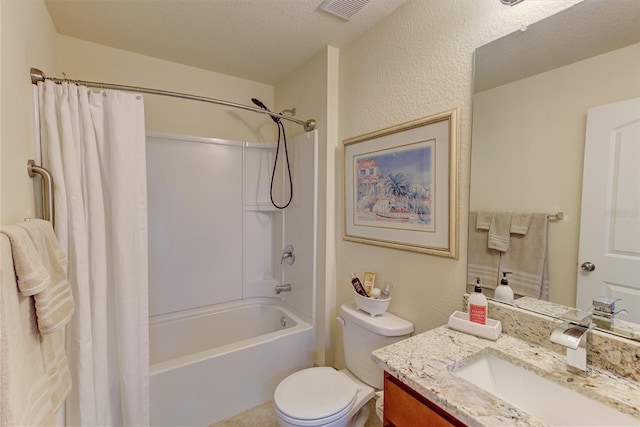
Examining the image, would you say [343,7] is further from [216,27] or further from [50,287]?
[50,287]

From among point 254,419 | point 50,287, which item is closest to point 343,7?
point 50,287

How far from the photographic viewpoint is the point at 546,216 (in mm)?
1023

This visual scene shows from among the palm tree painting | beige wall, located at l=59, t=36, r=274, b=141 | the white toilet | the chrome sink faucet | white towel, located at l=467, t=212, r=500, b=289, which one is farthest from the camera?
beige wall, located at l=59, t=36, r=274, b=141

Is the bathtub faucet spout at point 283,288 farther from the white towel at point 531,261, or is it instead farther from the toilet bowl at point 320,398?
the white towel at point 531,261

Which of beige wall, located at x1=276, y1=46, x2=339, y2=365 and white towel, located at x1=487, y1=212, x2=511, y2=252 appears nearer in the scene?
white towel, located at x1=487, y1=212, x2=511, y2=252

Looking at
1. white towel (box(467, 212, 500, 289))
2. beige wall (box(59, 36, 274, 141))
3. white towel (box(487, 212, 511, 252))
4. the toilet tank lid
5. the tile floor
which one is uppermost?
beige wall (box(59, 36, 274, 141))

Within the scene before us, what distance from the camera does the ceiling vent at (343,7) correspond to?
147cm

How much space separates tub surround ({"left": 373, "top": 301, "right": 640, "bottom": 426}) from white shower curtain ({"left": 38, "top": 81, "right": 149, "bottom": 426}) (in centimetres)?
127

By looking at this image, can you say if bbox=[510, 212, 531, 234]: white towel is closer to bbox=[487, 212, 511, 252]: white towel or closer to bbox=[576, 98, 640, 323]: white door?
bbox=[487, 212, 511, 252]: white towel

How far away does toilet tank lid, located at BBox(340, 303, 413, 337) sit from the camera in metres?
1.42

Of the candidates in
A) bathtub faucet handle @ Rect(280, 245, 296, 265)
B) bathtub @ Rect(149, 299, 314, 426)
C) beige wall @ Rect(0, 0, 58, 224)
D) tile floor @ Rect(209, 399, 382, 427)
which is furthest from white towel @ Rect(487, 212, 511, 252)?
beige wall @ Rect(0, 0, 58, 224)

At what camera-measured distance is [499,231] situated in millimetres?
1150

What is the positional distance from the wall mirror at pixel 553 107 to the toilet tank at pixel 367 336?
68 cm

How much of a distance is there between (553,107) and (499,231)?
478mm
